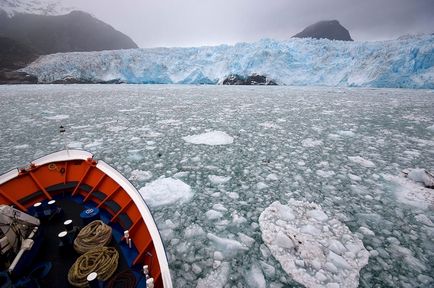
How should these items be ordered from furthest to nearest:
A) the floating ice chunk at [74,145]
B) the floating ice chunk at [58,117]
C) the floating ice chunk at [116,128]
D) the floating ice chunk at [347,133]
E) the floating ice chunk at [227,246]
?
the floating ice chunk at [58,117]
the floating ice chunk at [116,128]
the floating ice chunk at [347,133]
the floating ice chunk at [74,145]
the floating ice chunk at [227,246]

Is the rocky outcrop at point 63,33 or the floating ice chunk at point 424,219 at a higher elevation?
the rocky outcrop at point 63,33

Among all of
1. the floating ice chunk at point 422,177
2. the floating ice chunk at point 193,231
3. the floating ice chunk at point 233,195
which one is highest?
the floating ice chunk at point 422,177

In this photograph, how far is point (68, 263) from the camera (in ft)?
7.13

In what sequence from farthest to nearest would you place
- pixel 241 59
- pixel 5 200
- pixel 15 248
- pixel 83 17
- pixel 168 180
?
pixel 83 17 < pixel 241 59 < pixel 168 180 < pixel 5 200 < pixel 15 248

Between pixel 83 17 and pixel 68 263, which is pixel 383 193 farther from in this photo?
pixel 83 17

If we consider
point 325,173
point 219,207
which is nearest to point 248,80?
point 325,173

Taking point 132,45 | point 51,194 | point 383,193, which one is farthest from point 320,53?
point 132,45

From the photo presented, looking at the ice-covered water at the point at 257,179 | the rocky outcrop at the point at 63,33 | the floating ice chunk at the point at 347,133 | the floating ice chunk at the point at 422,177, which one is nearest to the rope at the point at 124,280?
the ice-covered water at the point at 257,179

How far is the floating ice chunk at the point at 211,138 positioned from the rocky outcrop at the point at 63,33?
282ft

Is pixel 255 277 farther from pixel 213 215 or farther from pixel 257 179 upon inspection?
pixel 257 179

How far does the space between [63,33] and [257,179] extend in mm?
104348

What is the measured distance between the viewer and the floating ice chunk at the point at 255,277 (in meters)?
1.85

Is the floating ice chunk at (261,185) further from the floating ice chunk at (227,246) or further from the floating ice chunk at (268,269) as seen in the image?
the floating ice chunk at (268,269)

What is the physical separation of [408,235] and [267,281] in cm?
158
